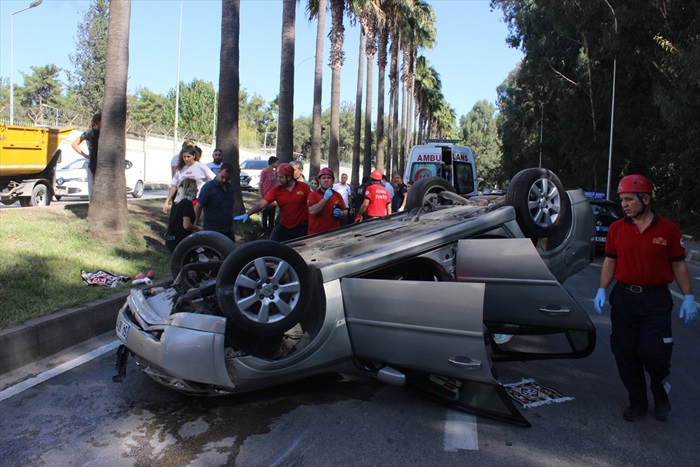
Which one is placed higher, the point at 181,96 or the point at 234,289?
the point at 181,96

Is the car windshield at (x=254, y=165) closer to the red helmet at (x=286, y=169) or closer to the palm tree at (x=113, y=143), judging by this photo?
the palm tree at (x=113, y=143)

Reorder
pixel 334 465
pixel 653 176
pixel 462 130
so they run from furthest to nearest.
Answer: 1. pixel 462 130
2. pixel 653 176
3. pixel 334 465

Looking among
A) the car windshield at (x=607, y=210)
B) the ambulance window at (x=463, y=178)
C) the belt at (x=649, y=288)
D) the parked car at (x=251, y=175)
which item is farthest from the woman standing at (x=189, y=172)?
the parked car at (x=251, y=175)

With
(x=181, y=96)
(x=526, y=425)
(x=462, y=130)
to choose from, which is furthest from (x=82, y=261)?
(x=462, y=130)

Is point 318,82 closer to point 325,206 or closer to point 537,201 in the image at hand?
point 325,206

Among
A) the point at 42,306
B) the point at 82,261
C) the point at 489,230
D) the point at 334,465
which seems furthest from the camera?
the point at 82,261

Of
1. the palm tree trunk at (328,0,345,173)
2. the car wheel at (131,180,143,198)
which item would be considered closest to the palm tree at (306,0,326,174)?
the palm tree trunk at (328,0,345,173)

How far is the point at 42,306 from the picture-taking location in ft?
19.5

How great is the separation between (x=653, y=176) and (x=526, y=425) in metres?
31.7

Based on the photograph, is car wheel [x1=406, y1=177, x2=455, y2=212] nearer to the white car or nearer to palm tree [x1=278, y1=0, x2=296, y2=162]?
palm tree [x1=278, y1=0, x2=296, y2=162]

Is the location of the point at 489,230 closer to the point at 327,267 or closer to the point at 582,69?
the point at 327,267

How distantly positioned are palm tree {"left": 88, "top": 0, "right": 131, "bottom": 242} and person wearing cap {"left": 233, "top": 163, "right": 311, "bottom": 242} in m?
3.16

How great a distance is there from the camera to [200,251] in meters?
5.20

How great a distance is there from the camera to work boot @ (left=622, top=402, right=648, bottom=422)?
420 cm
